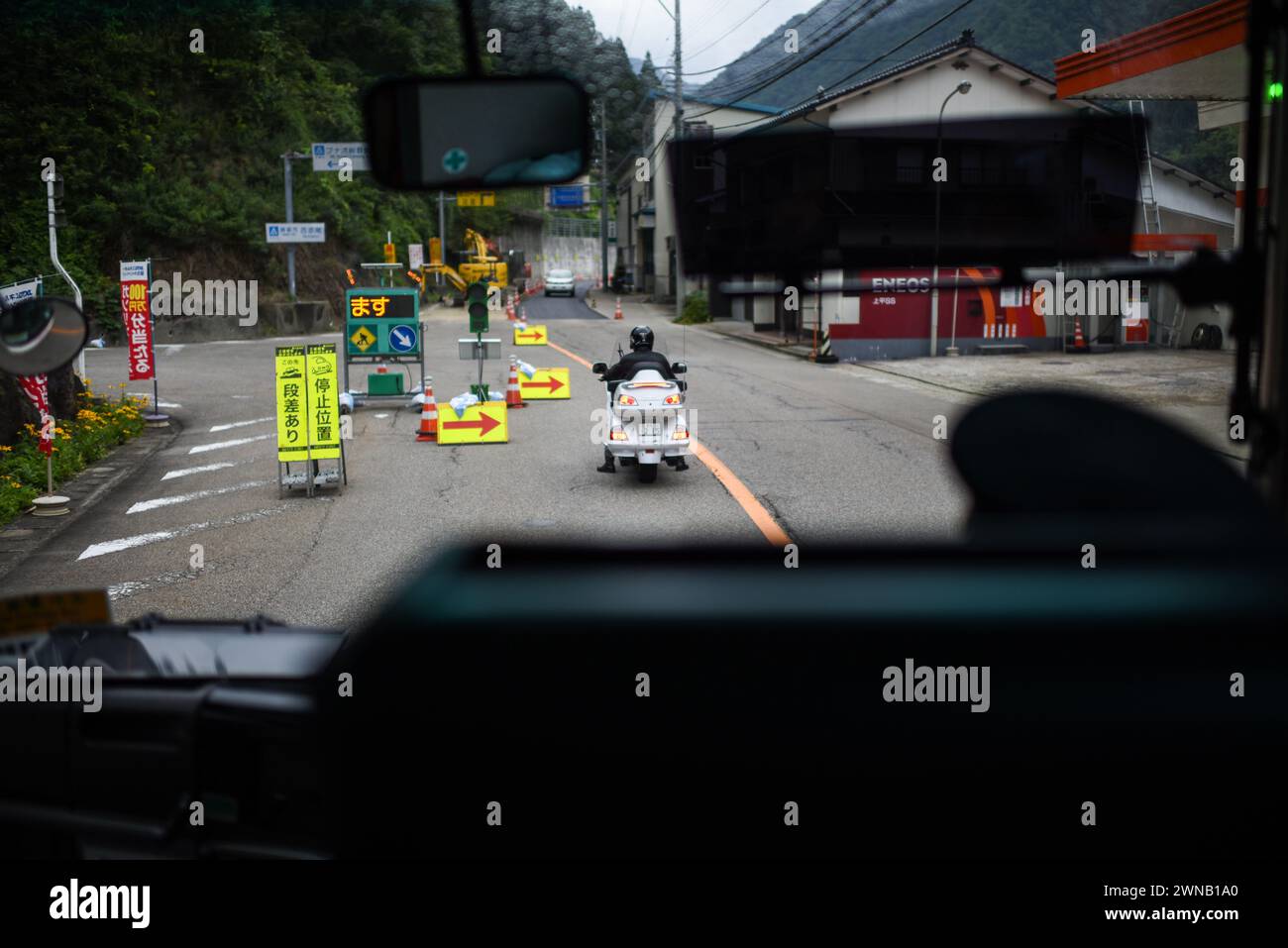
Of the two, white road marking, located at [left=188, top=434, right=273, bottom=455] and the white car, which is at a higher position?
the white car

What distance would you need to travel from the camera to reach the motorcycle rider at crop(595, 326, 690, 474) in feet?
39.0

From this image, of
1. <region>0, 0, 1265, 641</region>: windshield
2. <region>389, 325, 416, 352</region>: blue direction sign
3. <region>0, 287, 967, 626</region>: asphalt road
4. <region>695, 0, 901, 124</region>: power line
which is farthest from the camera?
<region>389, 325, 416, 352</region>: blue direction sign

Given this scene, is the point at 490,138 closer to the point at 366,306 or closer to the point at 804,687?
the point at 804,687

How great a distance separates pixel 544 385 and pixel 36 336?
17037mm

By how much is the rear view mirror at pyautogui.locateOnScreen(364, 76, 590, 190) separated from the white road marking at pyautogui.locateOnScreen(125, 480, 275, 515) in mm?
9394

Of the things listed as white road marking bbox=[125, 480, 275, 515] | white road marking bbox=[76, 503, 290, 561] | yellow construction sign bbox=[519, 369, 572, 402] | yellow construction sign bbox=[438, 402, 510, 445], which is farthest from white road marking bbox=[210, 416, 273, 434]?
white road marking bbox=[76, 503, 290, 561]

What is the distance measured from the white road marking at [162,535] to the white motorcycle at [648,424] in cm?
328

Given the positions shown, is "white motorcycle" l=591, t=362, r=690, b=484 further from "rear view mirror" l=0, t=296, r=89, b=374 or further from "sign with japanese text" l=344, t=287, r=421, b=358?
"rear view mirror" l=0, t=296, r=89, b=374

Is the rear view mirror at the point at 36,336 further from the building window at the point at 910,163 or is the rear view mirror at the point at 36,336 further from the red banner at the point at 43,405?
the red banner at the point at 43,405

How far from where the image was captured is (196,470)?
13.0 m

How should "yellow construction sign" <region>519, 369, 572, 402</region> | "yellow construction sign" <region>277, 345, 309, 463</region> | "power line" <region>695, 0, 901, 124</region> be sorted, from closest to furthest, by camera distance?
"power line" <region>695, 0, 901, 124</region>, "yellow construction sign" <region>277, 345, 309, 463</region>, "yellow construction sign" <region>519, 369, 572, 402</region>

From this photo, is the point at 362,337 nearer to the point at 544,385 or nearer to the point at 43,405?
the point at 544,385

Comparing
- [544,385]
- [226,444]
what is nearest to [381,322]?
[544,385]

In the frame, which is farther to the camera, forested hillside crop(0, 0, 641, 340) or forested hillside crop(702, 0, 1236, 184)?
forested hillside crop(702, 0, 1236, 184)
